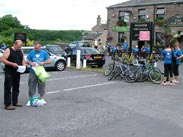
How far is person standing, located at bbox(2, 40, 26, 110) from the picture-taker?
9352 millimetres

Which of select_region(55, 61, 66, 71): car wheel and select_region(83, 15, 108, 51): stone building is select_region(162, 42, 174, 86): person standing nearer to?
select_region(55, 61, 66, 71): car wheel

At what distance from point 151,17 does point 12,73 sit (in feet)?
106

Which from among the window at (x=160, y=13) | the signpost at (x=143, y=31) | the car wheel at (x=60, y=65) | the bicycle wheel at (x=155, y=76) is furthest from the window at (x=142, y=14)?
the bicycle wheel at (x=155, y=76)

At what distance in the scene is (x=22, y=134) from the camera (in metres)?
6.89

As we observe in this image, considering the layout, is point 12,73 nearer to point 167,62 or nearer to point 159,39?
point 167,62

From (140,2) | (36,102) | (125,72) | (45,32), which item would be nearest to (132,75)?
(125,72)

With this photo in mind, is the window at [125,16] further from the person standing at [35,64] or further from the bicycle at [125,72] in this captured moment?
the person standing at [35,64]

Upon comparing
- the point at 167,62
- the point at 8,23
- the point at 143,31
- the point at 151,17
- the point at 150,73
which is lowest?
the point at 150,73

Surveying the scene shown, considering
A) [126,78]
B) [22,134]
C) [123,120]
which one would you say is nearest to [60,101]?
[123,120]

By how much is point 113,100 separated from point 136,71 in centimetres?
533

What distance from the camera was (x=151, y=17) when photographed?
40.0 metres

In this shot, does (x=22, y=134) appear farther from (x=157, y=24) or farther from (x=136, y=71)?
(x=157, y=24)

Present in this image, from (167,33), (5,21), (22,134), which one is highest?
(5,21)

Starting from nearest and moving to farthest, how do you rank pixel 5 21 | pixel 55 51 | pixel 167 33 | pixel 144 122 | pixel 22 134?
pixel 22 134, pixel 144 122, pixel 55 51, pixel 167 33, pixel 5 21
